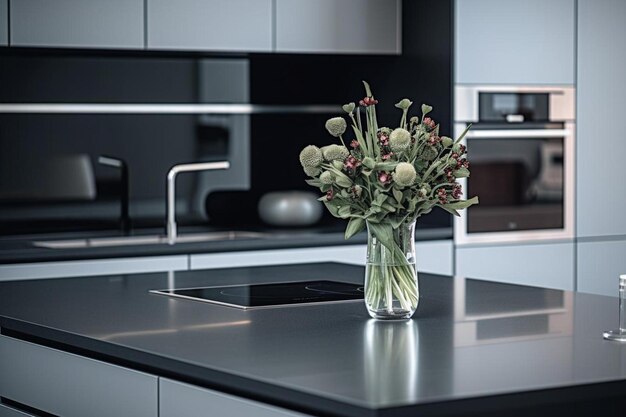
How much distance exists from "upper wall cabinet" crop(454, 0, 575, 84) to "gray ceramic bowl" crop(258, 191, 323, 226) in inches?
30.3

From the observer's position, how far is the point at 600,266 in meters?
4.93

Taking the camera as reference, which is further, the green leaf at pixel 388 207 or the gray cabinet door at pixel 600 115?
the gray cabinet door at pixel 600 115

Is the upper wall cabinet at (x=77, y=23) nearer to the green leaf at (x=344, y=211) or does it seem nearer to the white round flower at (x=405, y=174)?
the green leaf at (x=344, y=211)

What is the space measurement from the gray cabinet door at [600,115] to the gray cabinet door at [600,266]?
0.06 meters

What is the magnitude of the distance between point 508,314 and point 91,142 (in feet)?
8.54

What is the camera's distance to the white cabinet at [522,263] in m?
4.65

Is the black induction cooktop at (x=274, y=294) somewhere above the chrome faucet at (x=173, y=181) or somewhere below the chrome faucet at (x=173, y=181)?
below

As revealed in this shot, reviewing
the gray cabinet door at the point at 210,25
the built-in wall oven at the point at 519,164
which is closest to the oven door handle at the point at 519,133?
the built-in wall oven at the point at 519,164

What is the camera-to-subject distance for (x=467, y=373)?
1.79m

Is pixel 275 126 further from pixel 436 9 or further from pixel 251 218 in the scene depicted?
pixel 436 9

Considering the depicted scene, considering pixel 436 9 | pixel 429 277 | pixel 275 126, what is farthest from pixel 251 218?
pixel 429 277

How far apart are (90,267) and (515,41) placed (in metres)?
1.90

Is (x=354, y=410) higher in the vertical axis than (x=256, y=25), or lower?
lower

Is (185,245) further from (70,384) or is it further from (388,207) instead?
(388,207)
